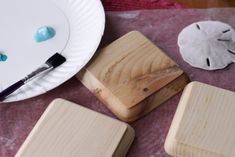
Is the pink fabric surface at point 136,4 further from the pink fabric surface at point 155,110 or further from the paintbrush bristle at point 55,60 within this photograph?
the paintbrush bristle at point 55,60

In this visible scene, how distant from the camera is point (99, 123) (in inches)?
17.2

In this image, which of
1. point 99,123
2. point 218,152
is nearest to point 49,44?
point 99,123

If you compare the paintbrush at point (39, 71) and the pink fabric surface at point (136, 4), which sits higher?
the paintbrush at point (39, 71)

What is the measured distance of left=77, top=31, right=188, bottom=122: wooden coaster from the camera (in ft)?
1.52

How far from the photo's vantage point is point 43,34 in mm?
525

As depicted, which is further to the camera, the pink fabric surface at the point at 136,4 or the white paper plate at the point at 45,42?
the pink fabric surface at the point at 136,4

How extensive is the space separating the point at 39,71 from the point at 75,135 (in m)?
0.11

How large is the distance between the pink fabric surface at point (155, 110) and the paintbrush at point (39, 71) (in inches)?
0.9

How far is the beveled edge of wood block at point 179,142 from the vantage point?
1.35 ft

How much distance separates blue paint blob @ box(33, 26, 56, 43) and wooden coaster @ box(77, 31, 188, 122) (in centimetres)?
7

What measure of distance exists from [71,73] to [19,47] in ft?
0.27

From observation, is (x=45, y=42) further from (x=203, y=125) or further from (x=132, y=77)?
(x=203, y=125)

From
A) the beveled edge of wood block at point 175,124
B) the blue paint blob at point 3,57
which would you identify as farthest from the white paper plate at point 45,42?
the beveled edge of wood block at point 175,124

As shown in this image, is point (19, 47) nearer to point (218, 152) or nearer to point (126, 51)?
point (126, 51)
